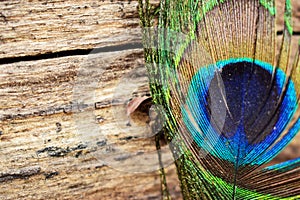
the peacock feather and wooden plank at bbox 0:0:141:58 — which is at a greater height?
wooden plank at bbox 0:0:141:58

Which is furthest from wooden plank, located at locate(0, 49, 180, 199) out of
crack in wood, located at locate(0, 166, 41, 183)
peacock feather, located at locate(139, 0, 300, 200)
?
peacock feather, located at locate(139, 0, 300, 200)

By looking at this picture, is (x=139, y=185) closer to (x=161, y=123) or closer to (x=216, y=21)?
(x=161, y=123)

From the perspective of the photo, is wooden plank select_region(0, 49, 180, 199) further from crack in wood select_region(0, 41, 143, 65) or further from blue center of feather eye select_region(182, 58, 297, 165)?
blue center of feather eye select_region(182, 58, 297, 165)

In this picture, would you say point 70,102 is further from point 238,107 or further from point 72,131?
point 238,107

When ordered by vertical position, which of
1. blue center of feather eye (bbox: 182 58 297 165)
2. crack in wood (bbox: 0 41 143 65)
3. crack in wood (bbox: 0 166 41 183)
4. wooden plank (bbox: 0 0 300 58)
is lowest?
crack in wood (bbox: 0 166 41 183)

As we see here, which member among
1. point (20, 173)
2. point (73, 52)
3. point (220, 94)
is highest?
point (73, 52)

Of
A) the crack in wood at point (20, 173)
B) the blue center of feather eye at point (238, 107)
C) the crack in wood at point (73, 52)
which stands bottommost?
the crack in wood at point (20, 173)

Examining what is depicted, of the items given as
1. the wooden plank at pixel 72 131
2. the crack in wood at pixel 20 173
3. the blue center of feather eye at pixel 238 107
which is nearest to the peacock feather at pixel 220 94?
the blue center of feather eye at pixel 238 107

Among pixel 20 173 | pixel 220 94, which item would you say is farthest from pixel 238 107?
pixel 20 173

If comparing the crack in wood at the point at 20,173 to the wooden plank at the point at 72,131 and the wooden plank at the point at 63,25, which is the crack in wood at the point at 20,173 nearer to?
the wooden plank at the point at 72,131
